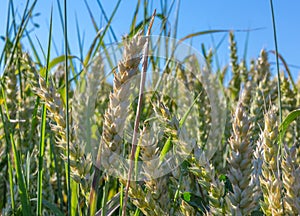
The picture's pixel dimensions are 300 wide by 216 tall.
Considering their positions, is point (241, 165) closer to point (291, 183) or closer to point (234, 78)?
point (291, 183)

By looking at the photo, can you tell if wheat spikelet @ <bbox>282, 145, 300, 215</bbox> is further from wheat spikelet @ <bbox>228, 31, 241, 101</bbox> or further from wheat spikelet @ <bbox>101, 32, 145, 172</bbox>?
wheat spikelet @ <bbox>228, 31, 241, 101</bbox>

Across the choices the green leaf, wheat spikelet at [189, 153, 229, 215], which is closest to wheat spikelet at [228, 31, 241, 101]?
the green leaf

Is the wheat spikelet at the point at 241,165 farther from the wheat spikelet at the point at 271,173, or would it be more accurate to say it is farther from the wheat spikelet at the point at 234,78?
the wheat spikelet at the point at 234,78

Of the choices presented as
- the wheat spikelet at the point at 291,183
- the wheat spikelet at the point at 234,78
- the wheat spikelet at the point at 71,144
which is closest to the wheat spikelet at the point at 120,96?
the wheat spikelet at the point at 71,144

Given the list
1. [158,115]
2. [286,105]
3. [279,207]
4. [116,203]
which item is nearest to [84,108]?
[116,203]

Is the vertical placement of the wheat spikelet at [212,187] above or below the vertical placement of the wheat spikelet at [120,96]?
below

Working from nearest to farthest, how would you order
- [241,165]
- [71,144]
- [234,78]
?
[241,165] → [71,144] → [234,78]

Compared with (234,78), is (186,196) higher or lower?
lower

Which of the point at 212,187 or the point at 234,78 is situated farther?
the point at 234,78

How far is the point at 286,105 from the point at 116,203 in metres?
0.87

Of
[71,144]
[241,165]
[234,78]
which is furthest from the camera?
[234,78]

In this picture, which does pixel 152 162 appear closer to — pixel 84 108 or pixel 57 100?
pixel 57 100

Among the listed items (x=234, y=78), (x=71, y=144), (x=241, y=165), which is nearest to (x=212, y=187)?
(x=241, y=165)

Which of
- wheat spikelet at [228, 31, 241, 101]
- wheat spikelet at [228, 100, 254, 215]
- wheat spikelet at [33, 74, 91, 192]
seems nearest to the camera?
wheat spikelet at [228, 100, 254, 215]
